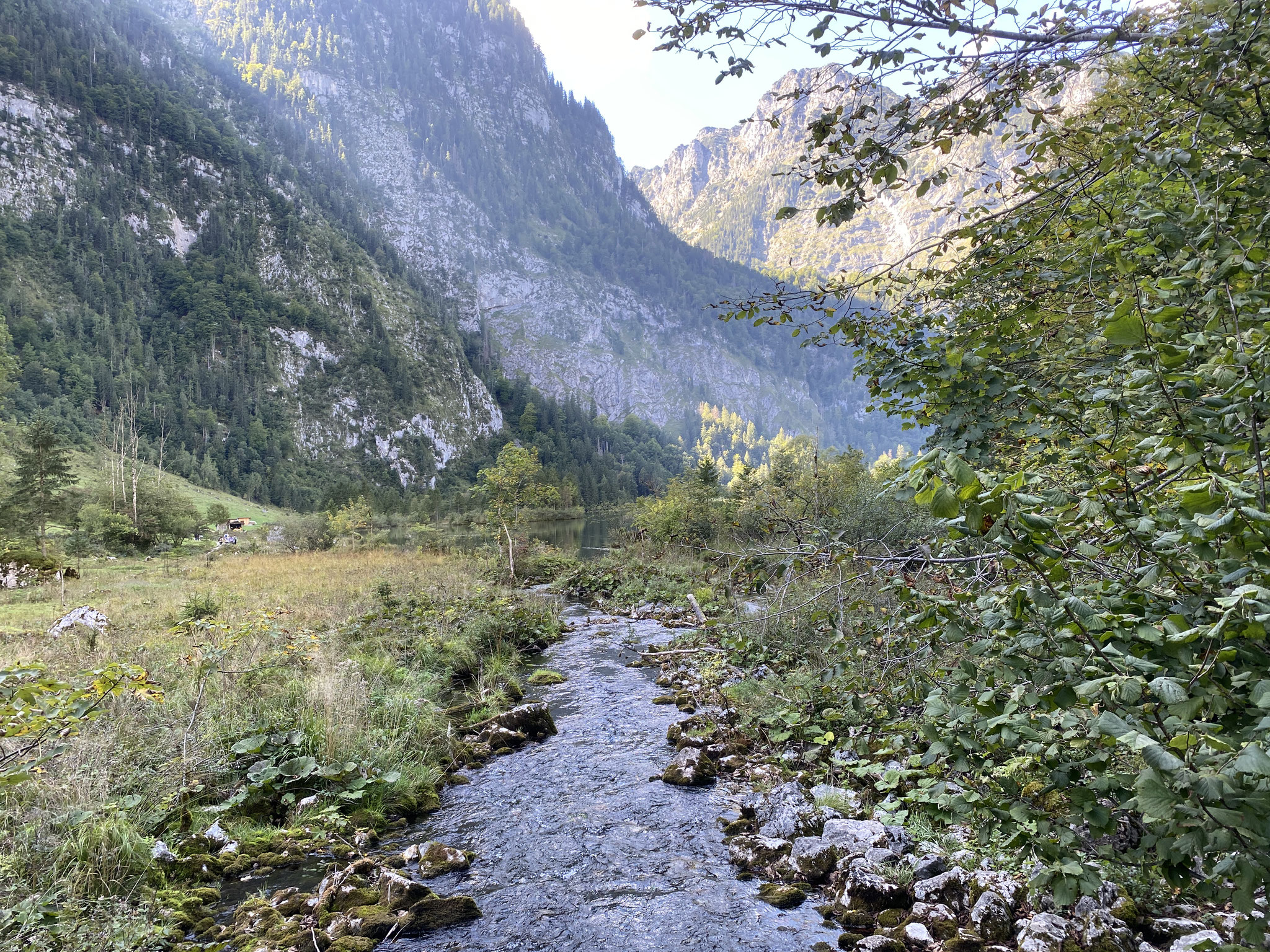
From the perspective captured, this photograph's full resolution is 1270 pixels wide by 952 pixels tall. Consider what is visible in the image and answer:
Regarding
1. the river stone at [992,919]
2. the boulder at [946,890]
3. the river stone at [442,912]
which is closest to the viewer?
the river stone at [992,919]

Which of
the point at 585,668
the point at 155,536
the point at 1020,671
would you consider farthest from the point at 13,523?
the point at 1020,671

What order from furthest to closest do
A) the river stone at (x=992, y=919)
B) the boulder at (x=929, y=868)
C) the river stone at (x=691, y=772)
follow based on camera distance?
the river stone at (x=691, y=772)
the boulder at (x=929, y=868)
the river stone at (x=992, y=919)

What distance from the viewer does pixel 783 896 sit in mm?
5027

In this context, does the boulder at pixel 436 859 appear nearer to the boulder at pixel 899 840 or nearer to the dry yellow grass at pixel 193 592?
the boulder at pixel 899 840

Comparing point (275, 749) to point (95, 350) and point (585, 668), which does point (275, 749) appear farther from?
point (95, 350)

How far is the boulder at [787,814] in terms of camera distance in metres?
5.86

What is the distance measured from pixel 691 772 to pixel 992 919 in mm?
3983

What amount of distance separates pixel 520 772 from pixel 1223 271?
846 centimetres

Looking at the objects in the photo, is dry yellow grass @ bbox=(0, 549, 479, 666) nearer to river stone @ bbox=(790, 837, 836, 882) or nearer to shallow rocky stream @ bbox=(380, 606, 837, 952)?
shallow rocky stream @ bbox=(380, 606, 837, 952)

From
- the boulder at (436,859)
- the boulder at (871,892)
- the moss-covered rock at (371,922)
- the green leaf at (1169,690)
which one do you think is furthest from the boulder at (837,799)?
the green leaf at (1169,690)

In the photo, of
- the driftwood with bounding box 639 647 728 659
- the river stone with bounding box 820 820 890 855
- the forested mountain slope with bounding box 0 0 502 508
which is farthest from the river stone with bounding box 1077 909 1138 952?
the forested mountain slope with bounding box 0 0 502 508

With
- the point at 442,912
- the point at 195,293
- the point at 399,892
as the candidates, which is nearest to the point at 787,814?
the point at 442,912

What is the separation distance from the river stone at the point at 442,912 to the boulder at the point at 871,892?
311cm

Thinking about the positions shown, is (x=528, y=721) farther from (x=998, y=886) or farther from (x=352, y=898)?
(x=998, y=886)
